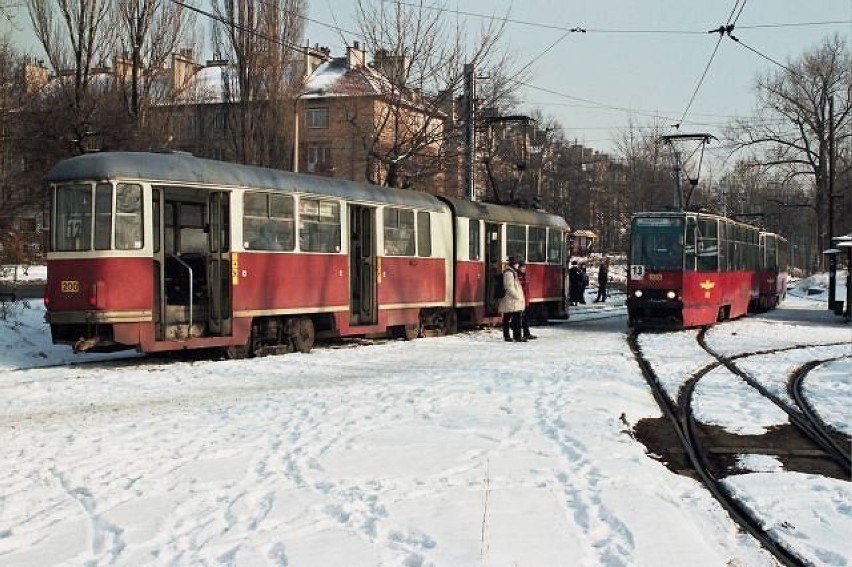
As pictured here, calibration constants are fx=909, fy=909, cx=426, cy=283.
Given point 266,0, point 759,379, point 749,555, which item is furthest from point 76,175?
point 266,0

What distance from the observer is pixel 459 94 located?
27.9 m

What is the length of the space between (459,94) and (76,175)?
16.8 metres

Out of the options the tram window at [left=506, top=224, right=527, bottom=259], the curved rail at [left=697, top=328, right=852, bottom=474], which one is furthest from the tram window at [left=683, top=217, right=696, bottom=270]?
the curved rail at [left=697, top=328, right=852, bottom=474]

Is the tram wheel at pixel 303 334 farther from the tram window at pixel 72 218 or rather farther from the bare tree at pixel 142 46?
the bare tree at pixel 142 46

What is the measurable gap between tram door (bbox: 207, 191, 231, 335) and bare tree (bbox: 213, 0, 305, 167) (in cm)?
2051

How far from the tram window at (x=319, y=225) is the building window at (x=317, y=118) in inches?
2231

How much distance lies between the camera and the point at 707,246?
22.7 metres

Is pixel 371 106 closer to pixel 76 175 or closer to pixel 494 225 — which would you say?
pixel 494 225

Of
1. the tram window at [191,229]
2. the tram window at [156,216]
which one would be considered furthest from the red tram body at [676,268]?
the tram window at [156,216]

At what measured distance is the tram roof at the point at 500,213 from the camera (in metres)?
20.2

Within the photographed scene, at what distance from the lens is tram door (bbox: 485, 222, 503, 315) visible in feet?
71.3

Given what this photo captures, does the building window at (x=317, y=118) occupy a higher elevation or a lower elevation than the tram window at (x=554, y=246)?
higher

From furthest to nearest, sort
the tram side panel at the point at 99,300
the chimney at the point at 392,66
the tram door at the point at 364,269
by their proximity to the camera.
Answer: the chimney at the point at 392,66, the tram door at the point at 364,269, the tram side panel at the point at 99,300

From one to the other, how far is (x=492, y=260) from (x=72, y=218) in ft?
37.0
